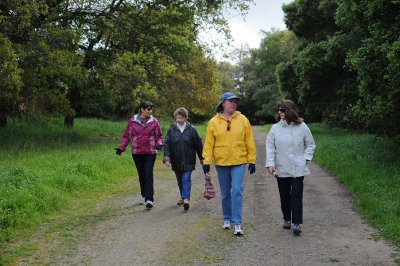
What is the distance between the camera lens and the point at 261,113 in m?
68.6

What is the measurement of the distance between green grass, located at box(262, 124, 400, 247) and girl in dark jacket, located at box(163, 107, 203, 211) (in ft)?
10.1

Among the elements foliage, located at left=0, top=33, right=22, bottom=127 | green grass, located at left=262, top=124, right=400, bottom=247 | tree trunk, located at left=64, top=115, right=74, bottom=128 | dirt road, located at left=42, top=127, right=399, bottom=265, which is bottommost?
dirt road, located at left=42, top=127, right=399, bottom=265

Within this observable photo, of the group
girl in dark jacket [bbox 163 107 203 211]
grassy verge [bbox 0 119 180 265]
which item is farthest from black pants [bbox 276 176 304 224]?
grassy verge [bbox 0 119 180 265]

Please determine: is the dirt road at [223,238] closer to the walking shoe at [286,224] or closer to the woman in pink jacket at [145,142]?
the walking shoe at [286,224]

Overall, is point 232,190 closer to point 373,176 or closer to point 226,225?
point 226,225

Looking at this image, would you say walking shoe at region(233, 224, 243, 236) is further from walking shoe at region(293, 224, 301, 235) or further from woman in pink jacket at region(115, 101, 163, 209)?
woman in pink jacket at region(115, 101, 163, 209)

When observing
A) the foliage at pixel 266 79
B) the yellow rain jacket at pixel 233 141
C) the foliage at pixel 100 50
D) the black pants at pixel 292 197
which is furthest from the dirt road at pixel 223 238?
the foliage at pixel 266 79

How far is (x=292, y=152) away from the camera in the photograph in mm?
6750

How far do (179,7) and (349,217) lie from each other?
633 inches

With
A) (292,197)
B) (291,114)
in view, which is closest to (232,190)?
(292,197)

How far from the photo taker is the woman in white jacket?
6.73 m

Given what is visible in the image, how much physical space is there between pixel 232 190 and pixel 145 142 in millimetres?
2406

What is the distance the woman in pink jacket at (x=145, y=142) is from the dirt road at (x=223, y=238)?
43cm

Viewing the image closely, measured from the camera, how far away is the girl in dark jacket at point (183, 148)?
8.41 metres
